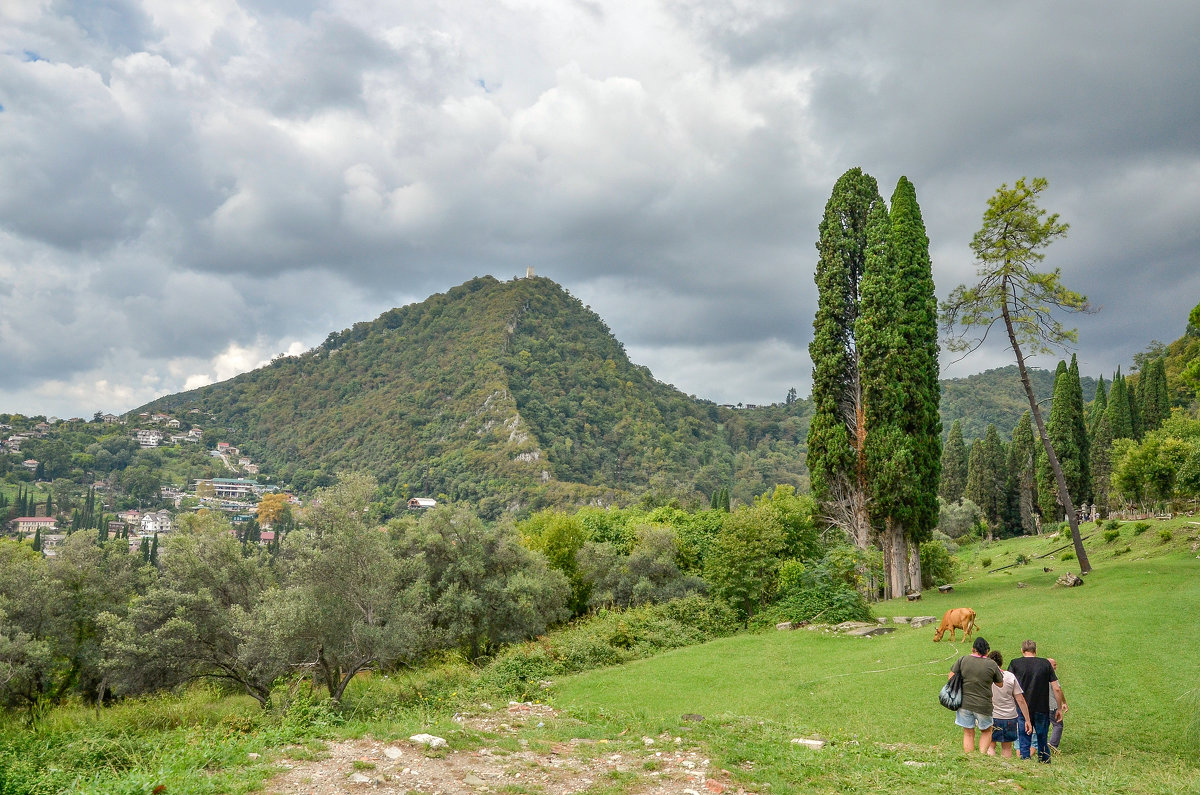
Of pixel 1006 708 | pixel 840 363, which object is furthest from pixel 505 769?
pixel 840 363

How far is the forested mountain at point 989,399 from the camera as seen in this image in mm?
134375

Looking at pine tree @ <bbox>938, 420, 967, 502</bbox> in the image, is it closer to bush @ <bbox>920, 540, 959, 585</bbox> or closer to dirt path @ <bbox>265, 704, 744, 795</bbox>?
bush @ <bbox>920, 540, 959, 585</bbox>

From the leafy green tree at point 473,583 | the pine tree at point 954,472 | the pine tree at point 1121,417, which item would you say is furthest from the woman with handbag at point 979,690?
the pine tree at point 954,472

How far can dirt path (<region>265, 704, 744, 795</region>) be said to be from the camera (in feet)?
21.9

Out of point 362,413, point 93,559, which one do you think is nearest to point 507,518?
point 93,559

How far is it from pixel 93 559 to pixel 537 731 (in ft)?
65.1

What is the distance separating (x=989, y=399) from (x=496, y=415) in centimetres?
11715

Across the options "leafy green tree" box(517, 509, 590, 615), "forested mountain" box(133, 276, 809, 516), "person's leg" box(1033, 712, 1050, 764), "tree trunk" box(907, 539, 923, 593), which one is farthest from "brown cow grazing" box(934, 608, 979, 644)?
"forested mountain" box(133, 276, 809, 516)

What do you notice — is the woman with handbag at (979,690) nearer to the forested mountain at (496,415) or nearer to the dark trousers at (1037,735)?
the dark trousers at (1037,735)

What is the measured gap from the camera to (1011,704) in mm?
8055

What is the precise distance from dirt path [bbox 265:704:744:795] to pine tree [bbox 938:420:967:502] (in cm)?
6789

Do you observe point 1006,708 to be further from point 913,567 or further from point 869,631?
point 913,567

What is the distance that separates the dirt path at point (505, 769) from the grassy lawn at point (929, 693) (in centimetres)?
76

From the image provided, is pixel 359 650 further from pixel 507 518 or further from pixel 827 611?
pixel 827 611
